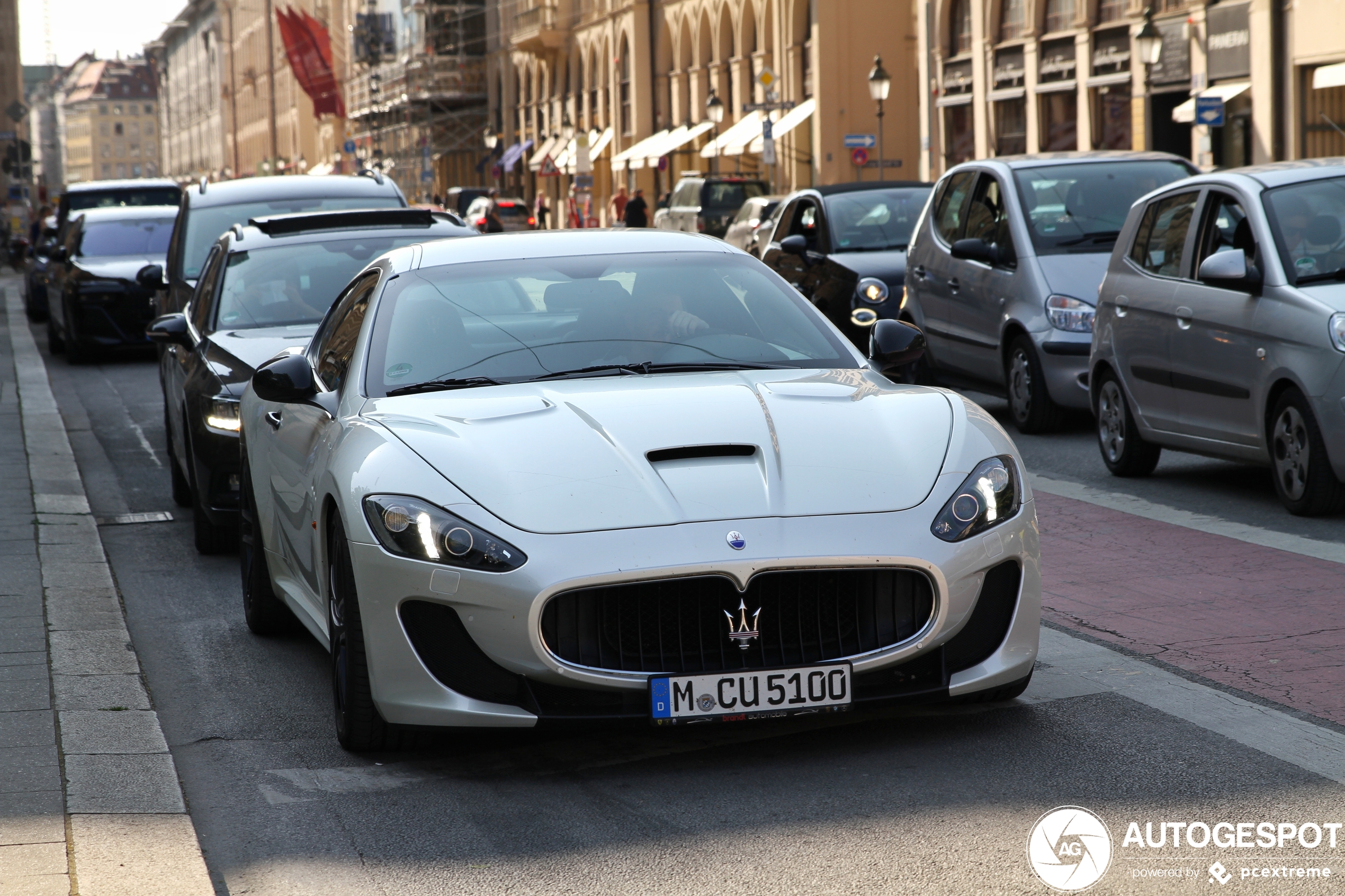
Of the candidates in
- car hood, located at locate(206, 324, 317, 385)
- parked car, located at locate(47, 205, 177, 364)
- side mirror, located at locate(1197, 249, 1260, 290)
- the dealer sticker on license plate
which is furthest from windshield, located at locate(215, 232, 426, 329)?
parked car, located at locate(47, 205, 177, 364)

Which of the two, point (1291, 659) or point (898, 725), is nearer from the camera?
point (898, 725)

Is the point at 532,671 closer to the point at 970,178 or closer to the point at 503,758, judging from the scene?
the point at 503,758

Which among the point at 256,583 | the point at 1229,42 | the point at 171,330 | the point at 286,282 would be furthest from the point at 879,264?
the point at 1229,42

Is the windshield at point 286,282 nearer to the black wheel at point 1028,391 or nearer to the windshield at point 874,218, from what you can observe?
the black wheel at point 1028,391

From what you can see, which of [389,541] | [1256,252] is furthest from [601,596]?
[1256,252]

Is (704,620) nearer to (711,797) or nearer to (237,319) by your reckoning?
(711,797)

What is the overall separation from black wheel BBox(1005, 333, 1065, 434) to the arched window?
102ft

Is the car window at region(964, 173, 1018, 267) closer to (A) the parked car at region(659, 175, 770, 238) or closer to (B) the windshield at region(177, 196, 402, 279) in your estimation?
(B) the windshield at region(177, 196, 402, 279)

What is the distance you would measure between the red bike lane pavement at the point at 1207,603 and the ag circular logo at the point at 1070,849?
1.20m

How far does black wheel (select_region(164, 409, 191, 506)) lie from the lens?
401 inches

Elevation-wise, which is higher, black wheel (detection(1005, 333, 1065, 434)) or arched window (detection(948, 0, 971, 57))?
arched window (detection(948, 0, 971, 57))

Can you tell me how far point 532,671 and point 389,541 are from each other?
0.50 m

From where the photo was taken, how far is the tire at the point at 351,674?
16.1ft

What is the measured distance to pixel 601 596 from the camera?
4.57m
